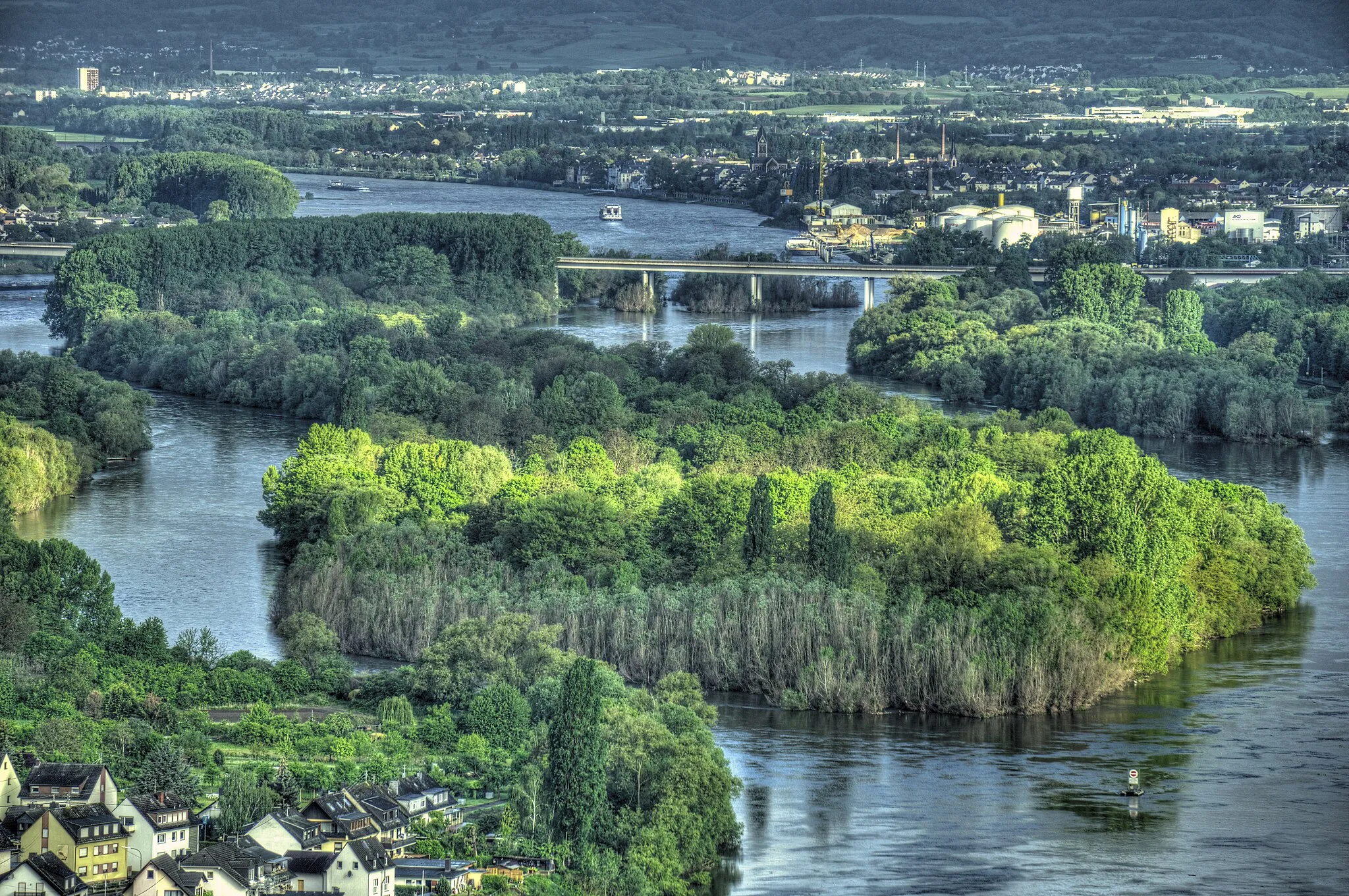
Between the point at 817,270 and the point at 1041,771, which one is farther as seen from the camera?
the point at 817,270

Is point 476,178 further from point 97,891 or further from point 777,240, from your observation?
point 97,891

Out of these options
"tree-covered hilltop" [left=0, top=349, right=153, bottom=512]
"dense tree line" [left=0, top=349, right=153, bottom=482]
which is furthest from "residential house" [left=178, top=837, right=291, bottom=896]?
"dense tree line" [left=0, top=349, right=153, bottom=482]

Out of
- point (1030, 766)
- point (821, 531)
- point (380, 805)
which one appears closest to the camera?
point (380, 805)

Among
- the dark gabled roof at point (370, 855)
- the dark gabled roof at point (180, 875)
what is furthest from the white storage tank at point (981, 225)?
the dark gabled roof at point (180, 875)

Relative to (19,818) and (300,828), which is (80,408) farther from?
(300,828)

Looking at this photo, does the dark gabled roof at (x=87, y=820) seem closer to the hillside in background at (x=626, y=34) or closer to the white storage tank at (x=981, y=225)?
the white storage tank at (x=981, y=225)

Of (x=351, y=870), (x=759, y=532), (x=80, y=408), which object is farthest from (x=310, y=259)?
(x=351, y=870)

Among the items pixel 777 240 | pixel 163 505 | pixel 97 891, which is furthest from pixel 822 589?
pixel 777 240
